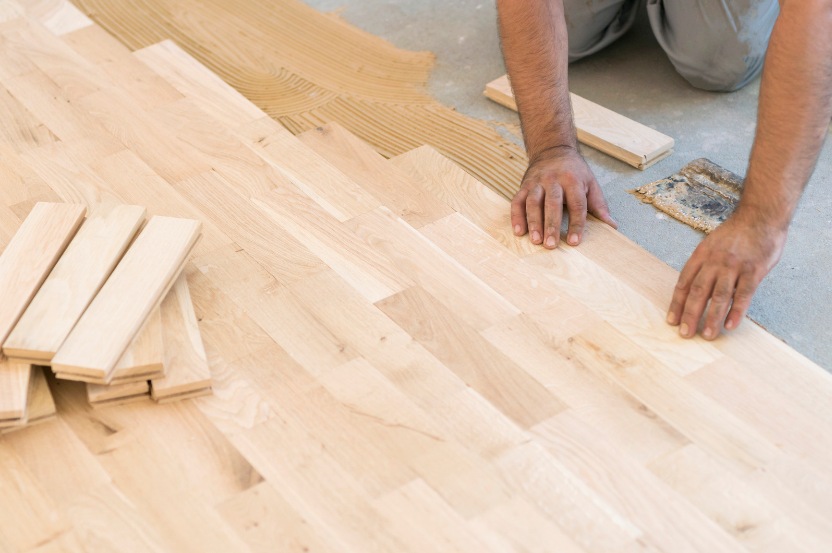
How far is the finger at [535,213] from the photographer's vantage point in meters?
1.86

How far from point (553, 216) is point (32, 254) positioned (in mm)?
1184

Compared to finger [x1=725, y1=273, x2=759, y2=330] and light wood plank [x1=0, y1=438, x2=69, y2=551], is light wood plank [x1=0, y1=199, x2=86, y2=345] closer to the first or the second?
light wood plank [x1=0, y1=438, x2=69, y2=551]

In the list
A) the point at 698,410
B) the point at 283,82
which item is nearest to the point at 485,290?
the point at 698,410

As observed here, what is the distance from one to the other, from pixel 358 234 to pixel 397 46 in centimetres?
135

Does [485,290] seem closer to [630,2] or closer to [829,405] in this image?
[829,405]

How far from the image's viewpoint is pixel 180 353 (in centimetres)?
151

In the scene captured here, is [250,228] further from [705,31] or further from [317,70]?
[705,31]

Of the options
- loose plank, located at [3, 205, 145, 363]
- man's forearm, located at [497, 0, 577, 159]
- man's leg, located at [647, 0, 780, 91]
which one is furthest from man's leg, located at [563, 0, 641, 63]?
loose plank, located at [3, 205, 145, 363]

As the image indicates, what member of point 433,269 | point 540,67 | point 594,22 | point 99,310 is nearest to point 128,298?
point 99,310

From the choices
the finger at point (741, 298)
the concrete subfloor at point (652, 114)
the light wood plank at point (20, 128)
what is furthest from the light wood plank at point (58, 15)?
the finger at point (741, 298)

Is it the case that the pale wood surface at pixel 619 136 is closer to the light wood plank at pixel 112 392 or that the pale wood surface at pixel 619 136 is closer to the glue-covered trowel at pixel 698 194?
the glue-covered trowel at pixel 698 194

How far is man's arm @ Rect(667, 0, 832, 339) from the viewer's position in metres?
1.57

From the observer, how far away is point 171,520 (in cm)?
128

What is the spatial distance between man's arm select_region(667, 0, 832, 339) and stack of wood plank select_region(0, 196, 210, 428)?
1.04 metres
